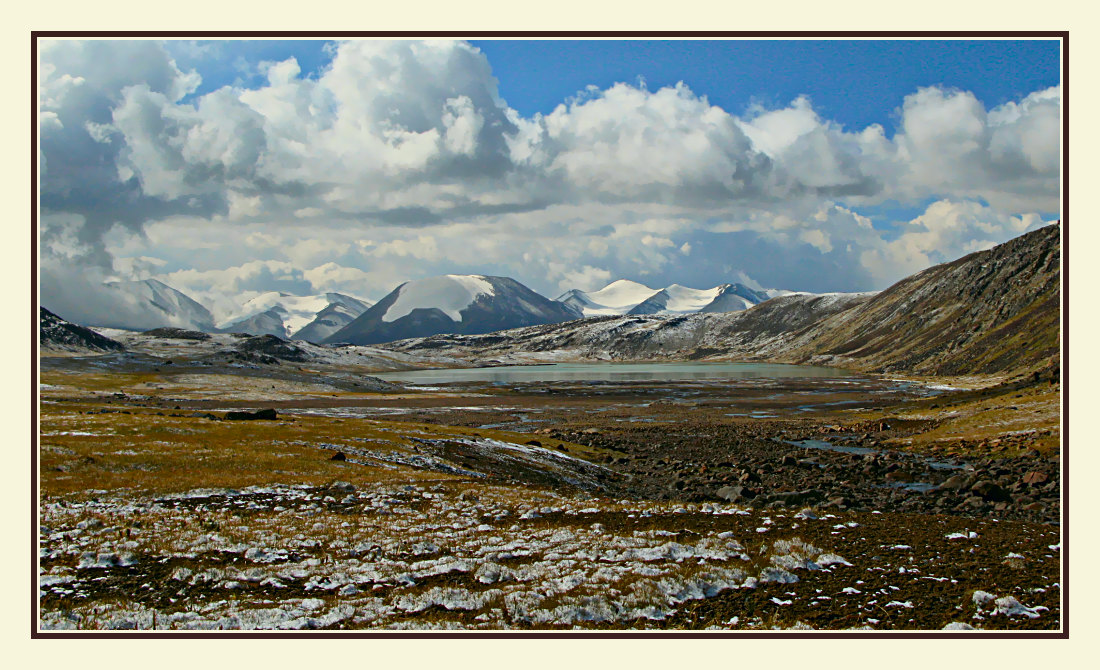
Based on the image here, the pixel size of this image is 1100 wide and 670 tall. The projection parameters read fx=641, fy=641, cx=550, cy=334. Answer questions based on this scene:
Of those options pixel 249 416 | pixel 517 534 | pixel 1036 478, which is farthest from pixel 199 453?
pixel 1036 478

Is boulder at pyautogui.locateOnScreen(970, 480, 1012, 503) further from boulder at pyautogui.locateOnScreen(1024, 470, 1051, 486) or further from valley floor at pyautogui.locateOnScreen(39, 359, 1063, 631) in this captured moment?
boulder at pyautogui.locateOnScreen(1024, 470, 1051, 486)

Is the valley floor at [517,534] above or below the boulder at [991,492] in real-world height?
above

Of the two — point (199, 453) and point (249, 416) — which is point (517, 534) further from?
point (249, 416)

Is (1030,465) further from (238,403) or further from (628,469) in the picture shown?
(238,403)

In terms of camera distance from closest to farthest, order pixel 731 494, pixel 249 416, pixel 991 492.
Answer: pixel 991 492 < pixel 731 494 < pixel 249 416

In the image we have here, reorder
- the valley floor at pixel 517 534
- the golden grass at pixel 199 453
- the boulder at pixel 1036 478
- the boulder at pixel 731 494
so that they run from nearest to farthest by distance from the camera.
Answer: the valley floor at pixel 517 534, the golden grass at pixel 199 453, the boulder at pixel 731 494, the boulder at pixel 1036 478

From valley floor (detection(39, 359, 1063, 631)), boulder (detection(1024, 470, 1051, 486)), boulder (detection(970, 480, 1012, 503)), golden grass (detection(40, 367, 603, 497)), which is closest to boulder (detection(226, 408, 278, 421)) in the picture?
golden grass (detection(40, 367, 603, 497))

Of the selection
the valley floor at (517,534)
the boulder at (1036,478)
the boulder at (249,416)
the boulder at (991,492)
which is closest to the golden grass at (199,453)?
the valley floor at (517,534)

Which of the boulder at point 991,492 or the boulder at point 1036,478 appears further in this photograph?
the boulder at point 1036,478

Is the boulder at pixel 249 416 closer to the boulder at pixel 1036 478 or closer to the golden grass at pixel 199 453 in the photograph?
the golden grass at pixel 199 453
